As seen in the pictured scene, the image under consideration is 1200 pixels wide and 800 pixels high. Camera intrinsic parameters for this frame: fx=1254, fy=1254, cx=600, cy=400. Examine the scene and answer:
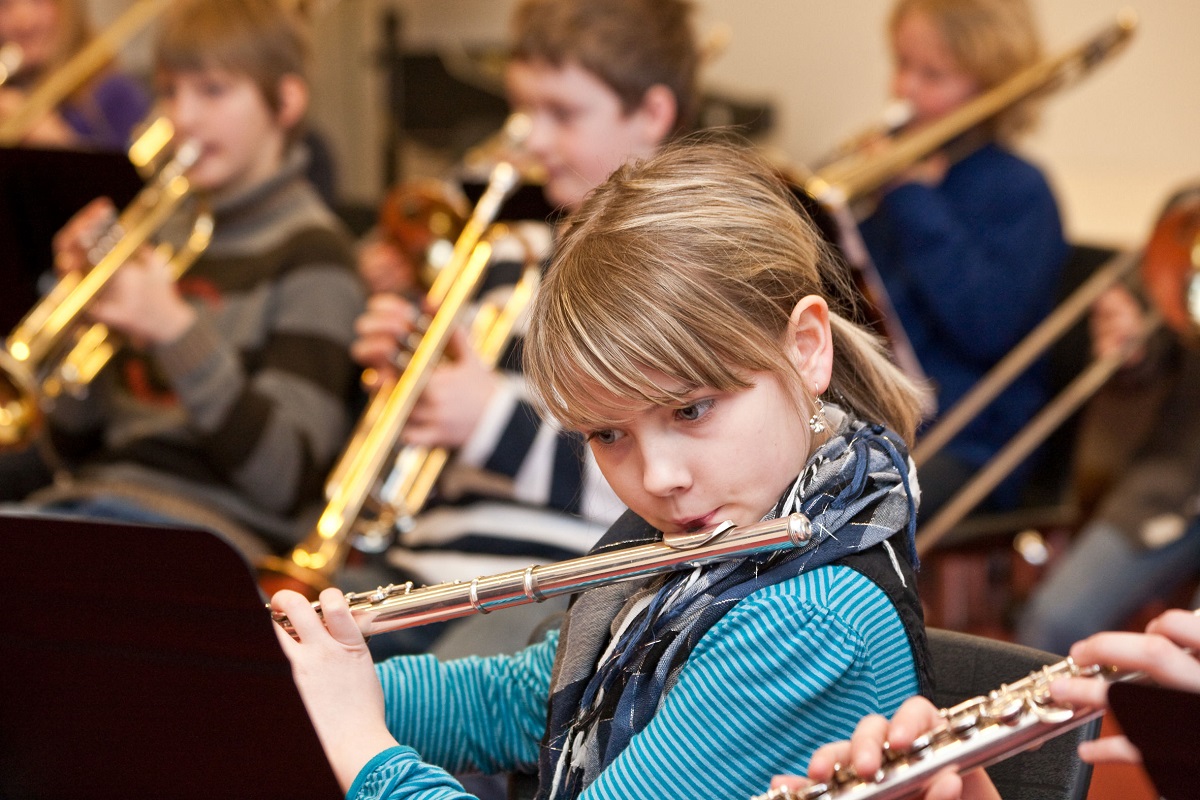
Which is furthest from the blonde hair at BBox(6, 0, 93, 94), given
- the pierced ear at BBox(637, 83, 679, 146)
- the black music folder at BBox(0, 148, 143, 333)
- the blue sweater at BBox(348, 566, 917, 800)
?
the blue sweater at BBox(348, 566, 917, 800)

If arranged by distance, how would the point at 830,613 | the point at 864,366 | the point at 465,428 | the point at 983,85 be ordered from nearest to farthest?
the point at 830,613 → the point at 864,366 → the point at 465,428 → the point at 983,85

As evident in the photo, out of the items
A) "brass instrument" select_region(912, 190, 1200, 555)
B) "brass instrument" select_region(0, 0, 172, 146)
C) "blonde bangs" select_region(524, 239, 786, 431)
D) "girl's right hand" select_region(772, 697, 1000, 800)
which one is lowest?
"brass instrument" select_region(912, 190, 1200, 555)

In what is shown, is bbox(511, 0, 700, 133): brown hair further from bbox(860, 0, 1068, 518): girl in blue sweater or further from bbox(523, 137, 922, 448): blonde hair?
bbox(523, 137, 922, 448): blonde hair

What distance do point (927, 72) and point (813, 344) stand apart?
4.37ft

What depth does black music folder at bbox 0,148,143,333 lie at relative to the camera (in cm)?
151

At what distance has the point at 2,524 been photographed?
733 mm

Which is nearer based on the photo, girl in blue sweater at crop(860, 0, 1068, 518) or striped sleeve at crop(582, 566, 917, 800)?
striped sleeve at crop(582, 566, 917, 800)

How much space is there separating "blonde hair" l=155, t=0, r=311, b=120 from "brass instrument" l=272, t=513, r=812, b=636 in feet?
3.59

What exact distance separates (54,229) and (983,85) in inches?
53.7

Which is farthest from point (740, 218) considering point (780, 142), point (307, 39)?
point (780, 142)

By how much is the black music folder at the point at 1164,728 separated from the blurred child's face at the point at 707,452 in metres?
0.27

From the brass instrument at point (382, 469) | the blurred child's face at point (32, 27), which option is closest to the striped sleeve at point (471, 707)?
the brass instrument at point (382, 469)

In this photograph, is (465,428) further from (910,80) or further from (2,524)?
(910,80)

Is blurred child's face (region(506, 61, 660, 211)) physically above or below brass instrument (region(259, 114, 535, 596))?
above
